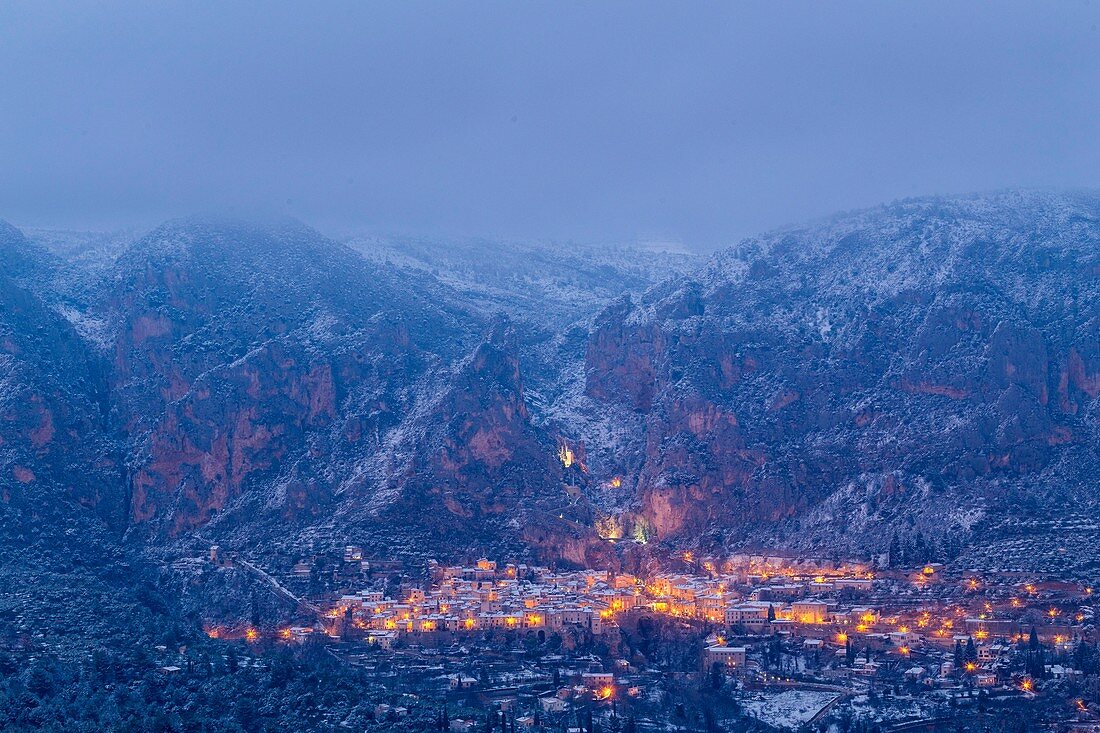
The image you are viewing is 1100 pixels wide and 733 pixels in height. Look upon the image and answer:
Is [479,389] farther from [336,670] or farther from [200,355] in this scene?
[336,670]

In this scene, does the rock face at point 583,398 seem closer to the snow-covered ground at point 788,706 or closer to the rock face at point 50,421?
the rock face at point 50,421

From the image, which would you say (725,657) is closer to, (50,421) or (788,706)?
(788,706)

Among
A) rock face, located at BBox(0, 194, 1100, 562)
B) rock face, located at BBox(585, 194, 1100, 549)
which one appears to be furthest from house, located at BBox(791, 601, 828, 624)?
rock face, located at BBox(585, 194, 1100, 549)

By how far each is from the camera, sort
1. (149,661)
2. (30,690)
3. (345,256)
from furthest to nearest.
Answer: (345,256), (149,661), (30,690)

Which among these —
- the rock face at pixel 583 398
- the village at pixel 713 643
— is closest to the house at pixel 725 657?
A: the village at pixel 713 643

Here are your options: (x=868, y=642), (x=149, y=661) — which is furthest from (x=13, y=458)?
(x=868, y=642)

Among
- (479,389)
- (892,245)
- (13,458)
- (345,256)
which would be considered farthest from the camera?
(345,256)
